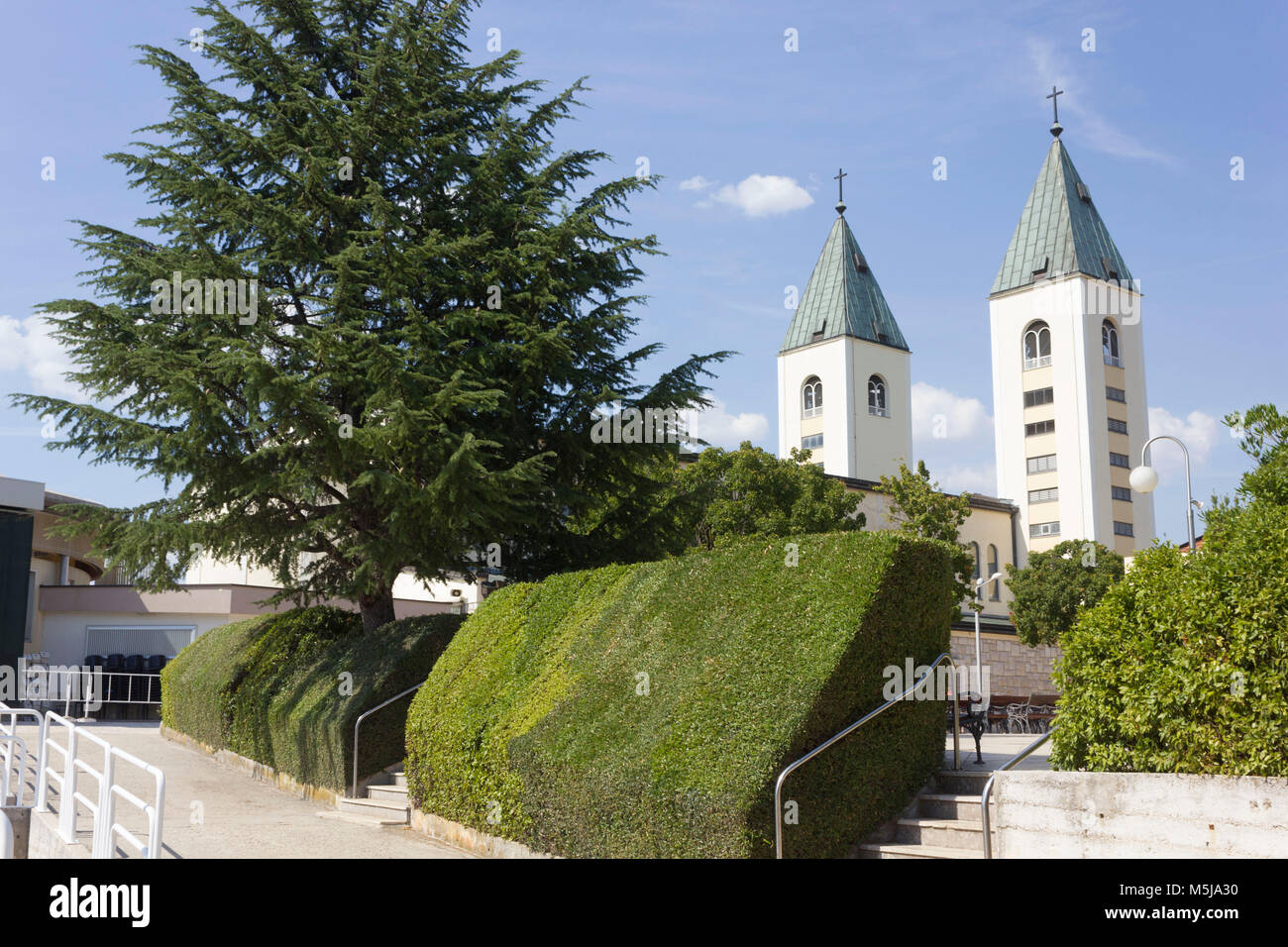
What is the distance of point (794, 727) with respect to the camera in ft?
27.0

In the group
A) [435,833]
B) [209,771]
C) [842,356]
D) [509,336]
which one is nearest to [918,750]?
[435,833]

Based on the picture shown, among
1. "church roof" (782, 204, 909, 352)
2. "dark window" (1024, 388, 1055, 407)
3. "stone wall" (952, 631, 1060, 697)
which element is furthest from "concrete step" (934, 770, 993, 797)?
"church roof" (782, 204, 909, 352)

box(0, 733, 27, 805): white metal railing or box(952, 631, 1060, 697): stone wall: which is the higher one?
box(0, 733, 27, 805): white metal railing

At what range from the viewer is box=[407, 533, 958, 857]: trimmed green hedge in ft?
27.1

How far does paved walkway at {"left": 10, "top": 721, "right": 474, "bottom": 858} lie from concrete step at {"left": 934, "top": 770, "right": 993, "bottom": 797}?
4825mm

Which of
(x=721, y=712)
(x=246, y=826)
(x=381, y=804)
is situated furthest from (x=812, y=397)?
(x=721, y=712)

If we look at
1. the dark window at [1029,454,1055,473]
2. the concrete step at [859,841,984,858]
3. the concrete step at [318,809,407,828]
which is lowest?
the concrete step at [318,809,407,828]

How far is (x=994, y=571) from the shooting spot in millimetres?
69125

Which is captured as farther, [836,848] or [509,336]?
[509,336]

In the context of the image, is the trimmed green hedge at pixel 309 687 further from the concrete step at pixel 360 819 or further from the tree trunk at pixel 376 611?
the concrete step at pixel 360 819

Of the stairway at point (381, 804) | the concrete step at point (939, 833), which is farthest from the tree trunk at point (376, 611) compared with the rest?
the concrete step at point (939, 833)

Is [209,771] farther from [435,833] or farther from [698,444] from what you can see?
[698,444]

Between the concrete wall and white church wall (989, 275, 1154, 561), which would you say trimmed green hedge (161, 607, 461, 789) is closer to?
the concrete wall
